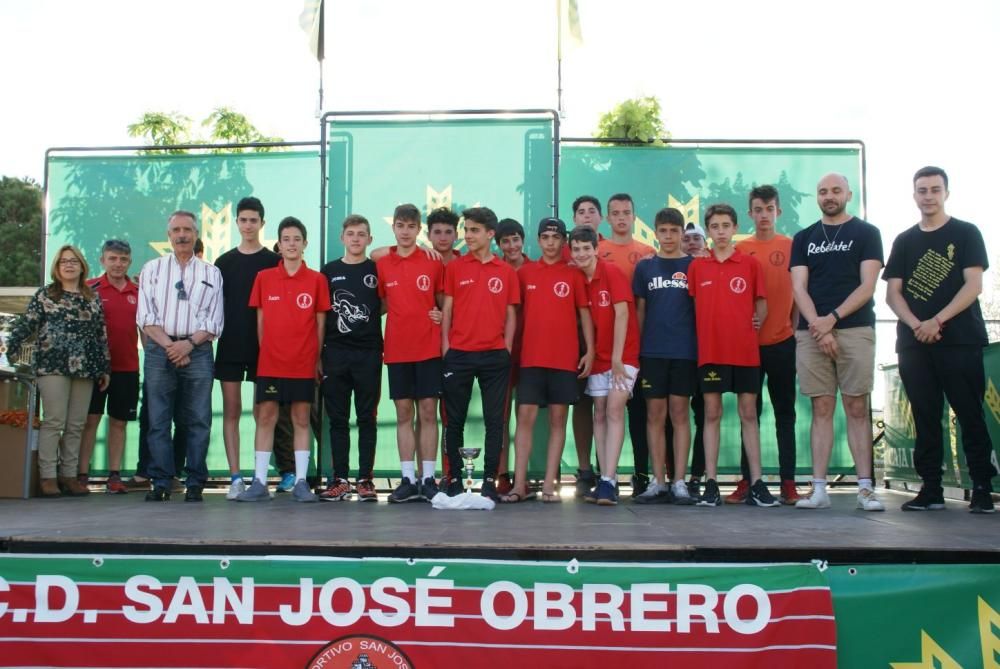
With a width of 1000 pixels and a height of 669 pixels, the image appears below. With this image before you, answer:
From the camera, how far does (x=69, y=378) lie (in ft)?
18.7

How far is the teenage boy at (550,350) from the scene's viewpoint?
5133mm

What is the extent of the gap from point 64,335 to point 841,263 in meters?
4.51

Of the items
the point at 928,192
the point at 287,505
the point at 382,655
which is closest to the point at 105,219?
the point at 287,505

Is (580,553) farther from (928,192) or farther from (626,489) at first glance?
(626,489)

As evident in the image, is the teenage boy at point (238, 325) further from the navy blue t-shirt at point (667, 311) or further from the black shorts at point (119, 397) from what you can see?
the navy blue t-shirt at point (667, 311)

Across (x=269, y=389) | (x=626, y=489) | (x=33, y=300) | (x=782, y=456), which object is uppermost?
(x=33, y=300)

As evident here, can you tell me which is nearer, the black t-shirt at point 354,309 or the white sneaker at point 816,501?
the white sneaker at point 816,501

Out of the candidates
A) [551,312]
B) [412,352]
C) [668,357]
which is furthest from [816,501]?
[412,352]

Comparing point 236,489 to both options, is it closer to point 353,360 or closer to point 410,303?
point 353,360

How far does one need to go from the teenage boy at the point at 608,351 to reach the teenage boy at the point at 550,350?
80mm

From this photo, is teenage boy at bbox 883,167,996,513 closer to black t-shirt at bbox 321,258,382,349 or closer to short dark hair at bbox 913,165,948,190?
short dark hair at bbox 913,165,948,190

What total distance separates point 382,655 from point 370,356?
98.1 inches

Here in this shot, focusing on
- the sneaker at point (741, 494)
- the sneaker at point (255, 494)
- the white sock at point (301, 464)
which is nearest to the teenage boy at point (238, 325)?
the sneaker at point (255, 494)

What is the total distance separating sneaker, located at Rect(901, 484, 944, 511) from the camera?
4.74 metres
